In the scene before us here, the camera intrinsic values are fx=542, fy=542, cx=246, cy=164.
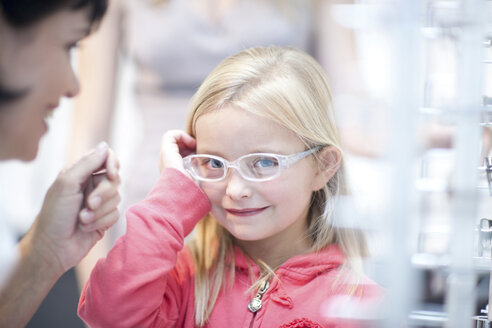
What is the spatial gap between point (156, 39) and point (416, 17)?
1050mm

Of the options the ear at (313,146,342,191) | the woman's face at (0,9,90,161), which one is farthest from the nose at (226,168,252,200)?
the woman's face at (0,9,90,161)

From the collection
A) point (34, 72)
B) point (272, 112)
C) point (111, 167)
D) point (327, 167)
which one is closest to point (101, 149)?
point (111, 167)

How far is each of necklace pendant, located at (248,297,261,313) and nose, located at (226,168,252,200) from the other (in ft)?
0.52

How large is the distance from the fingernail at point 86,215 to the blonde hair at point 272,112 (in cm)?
21

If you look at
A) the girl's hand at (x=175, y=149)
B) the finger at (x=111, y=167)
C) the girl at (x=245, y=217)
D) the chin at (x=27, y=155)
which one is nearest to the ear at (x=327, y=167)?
the girl at (x=245, y=217)

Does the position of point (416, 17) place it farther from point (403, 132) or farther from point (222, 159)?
point (222, 159)

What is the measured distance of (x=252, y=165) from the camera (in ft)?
2.62

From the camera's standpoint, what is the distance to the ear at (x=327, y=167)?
2.86ft

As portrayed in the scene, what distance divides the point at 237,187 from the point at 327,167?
171mm

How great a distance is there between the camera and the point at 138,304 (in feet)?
2.49

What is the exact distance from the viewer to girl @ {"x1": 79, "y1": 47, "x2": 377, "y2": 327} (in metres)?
0.77

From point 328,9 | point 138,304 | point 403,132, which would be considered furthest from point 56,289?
point 403,132

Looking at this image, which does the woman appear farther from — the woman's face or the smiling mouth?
the smiling mouth

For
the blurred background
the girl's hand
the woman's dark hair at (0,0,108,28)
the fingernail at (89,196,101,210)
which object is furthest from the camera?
the girl's hand
